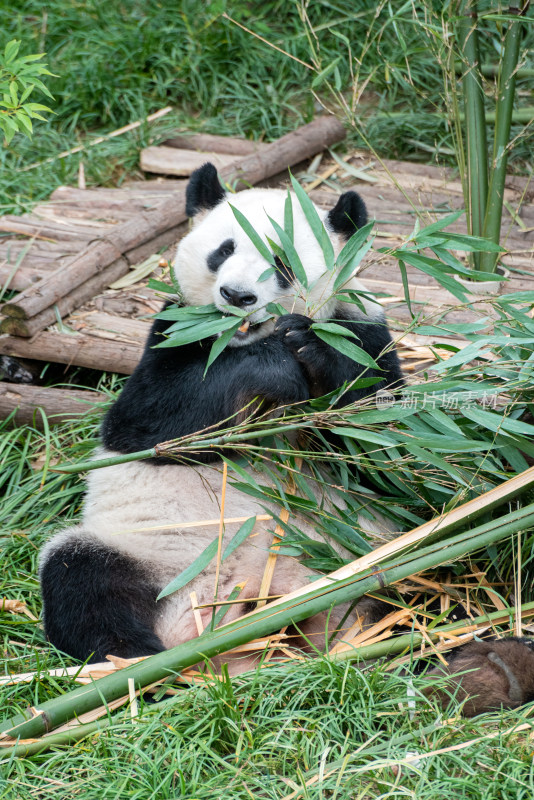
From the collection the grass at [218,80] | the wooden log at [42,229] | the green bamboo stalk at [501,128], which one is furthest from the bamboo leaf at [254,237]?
the grass at [218,80]

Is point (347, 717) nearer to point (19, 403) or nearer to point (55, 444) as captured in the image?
point (55, 444)

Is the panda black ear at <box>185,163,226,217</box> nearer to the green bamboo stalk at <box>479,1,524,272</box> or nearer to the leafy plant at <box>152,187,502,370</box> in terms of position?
the leafy plant at <box>152,187,502,370</box>

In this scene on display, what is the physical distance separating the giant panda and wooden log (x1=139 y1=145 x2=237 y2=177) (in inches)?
124

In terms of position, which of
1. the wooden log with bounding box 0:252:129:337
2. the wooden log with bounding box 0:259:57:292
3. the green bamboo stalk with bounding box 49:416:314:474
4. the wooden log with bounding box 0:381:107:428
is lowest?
the wooden log with bounding box 0:381:107:428

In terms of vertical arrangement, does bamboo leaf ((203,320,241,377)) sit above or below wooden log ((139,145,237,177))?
above

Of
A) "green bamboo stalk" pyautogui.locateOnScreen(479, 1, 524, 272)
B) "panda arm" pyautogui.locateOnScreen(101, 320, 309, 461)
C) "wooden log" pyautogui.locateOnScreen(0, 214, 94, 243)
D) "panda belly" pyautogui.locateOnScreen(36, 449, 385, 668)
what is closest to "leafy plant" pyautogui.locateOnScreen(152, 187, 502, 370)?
"panda arm" pyautogui.locateOnScreen(101, 320, 309, 461)

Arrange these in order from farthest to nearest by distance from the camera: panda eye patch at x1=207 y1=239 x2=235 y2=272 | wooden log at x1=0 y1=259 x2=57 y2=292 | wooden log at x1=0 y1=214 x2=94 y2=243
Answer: wooden log at x1=0 y1=214 x2=94 y2=243, wooden log at x1=0 y1=259 x2=57 y2=292, panda eye patch at x1=207 y1=239 x2=235 y2=272

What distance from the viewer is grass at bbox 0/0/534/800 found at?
2.19 metres

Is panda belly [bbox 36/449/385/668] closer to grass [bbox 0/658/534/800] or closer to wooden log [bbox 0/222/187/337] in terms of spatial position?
grass [bbox 0/658/534/800]

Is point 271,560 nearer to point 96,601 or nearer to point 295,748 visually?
point 96,601

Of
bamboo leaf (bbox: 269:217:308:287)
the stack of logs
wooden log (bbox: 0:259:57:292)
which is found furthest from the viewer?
wooden log (bbox: 0:259:57:292)

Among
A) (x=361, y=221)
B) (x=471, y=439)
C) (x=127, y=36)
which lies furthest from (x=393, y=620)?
(x=127, y=36)

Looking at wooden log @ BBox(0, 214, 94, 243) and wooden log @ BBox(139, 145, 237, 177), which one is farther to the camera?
wooden log @ BBox(139, 145, 237, 177)

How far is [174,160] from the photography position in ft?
21.5
